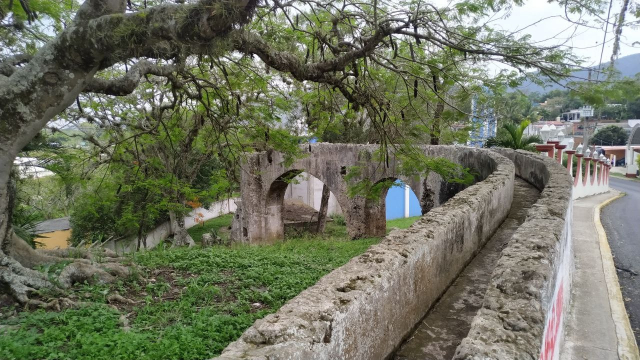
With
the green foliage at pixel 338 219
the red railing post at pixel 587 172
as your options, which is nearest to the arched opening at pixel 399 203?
the green foliage at pixel 338 219

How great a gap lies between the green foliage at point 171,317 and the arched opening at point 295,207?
8526 millimetres

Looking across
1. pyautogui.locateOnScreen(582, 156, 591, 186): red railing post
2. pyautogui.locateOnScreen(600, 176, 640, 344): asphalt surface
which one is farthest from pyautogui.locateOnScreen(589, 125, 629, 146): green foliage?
pyautogui.locateOnScreen(582, 156, 591, 186): red railing post

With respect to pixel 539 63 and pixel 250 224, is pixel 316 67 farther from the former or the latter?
pixel 250 224

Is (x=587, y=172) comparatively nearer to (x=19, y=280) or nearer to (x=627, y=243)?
(x=627, y=243)

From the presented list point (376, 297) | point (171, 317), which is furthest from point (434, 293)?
point (171, 317)

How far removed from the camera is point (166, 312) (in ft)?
13.5

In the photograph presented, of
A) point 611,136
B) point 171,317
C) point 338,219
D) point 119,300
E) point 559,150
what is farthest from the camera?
point 611,136

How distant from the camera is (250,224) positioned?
51.5ft

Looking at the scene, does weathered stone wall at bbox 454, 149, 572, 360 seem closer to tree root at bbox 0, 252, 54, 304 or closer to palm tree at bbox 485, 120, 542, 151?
tree root at bbox 0, 252, 54, 304

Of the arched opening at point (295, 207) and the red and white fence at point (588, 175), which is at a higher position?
the red and white fence at point (588, 175)

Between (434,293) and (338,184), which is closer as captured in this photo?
(434,293)

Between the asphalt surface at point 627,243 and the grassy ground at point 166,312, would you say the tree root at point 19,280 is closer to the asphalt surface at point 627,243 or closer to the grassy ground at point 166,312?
the grassy ground at point 166,312

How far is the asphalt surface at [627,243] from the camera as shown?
25.2 feet

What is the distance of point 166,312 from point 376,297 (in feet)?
7.46
